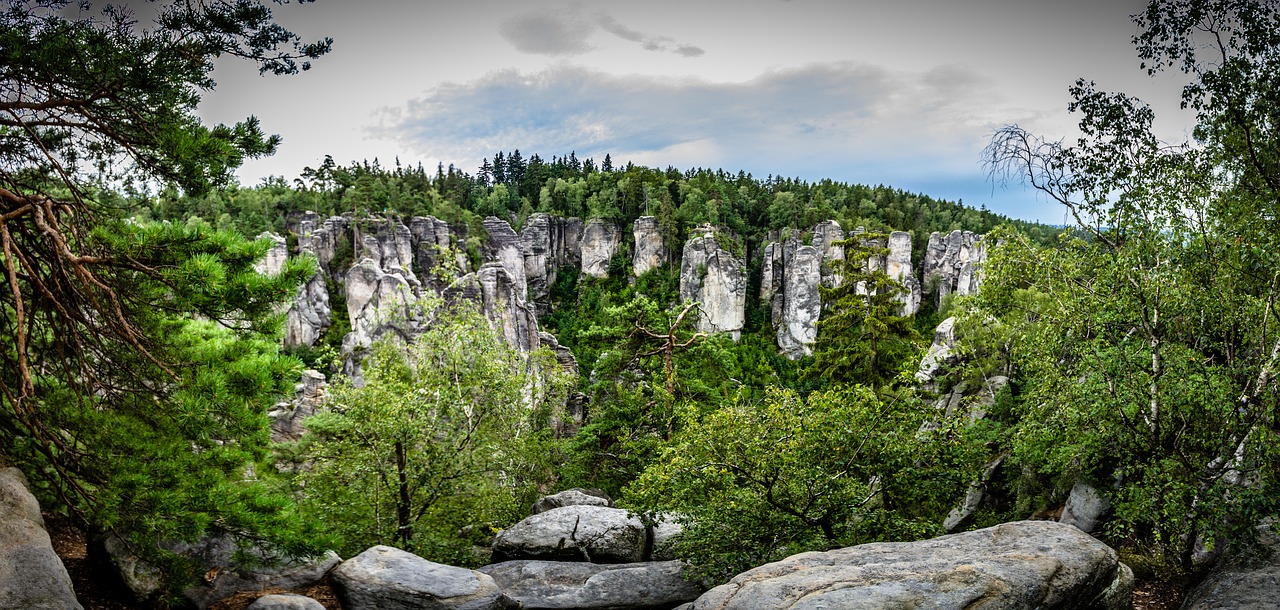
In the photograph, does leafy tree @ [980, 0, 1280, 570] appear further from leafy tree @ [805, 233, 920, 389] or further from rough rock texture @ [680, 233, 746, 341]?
rough rock texture @ [680, 233, 746, 341]

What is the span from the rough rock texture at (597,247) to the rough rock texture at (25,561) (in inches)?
2821

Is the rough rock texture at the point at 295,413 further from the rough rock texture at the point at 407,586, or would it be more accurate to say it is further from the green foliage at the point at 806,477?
the green foliage at the point at 806,477

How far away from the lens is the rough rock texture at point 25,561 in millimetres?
5203

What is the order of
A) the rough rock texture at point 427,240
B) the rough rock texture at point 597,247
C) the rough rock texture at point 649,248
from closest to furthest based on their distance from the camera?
the rough rock texture at point 427,240
the rough rock texture at point 649,248
the rough rock texture at point 597,247

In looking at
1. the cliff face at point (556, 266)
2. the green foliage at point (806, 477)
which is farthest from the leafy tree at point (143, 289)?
the cliff face at point (556, 266)

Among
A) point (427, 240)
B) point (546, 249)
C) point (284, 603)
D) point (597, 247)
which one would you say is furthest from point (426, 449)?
point (597, 247)

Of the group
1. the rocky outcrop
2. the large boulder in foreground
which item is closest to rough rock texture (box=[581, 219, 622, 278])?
the rocky outcrop

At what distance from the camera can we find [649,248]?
248 ft

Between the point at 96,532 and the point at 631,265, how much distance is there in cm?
7082

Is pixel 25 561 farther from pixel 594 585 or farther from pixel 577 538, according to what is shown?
pixel 577 538

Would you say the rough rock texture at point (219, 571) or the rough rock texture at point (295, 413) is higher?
the rough rock texture at point (219, 571)

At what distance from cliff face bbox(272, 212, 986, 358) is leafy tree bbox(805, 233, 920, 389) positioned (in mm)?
24082

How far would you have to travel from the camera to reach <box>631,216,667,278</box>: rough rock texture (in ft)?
246

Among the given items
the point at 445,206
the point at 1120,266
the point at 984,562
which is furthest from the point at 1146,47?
the point at 445,206
